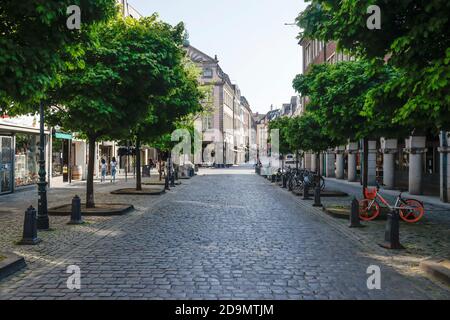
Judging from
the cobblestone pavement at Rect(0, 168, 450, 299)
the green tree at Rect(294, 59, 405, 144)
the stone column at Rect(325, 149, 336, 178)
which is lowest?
the cobblestone pavement at Rect(0, 168, 450, 299)

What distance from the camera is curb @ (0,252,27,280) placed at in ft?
21.8

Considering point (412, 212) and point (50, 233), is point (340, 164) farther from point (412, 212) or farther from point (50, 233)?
point (50, 233)

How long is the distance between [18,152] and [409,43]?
19.9 meters

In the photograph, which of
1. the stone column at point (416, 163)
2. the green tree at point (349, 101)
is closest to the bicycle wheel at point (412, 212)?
the green tree at point (349, 101)

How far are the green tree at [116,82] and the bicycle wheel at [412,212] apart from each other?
7619 millimetres

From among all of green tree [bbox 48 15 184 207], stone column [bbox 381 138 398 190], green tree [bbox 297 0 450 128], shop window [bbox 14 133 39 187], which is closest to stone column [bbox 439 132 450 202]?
stone column [bbox 381 138 398 190]

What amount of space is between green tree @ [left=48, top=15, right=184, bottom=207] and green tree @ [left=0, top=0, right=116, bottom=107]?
4826mm

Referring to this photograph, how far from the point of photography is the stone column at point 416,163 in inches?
839

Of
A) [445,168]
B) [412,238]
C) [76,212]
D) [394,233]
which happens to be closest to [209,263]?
[394,233]

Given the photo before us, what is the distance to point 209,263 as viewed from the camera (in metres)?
7.39

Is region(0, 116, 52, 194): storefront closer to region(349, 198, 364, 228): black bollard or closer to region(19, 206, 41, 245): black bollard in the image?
region(19, 206, 41, 245): black bollard

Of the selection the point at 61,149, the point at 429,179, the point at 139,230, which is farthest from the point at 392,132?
the point at 61,149

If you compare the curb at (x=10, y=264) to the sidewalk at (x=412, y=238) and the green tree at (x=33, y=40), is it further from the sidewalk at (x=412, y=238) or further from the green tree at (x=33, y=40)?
the sidewalk at (x=412, y=238)
